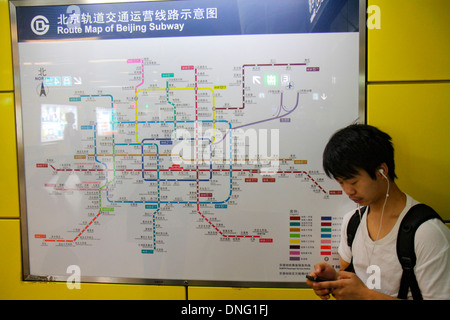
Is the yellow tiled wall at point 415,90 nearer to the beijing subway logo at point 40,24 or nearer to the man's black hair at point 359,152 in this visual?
the man's black hair at point 359,152

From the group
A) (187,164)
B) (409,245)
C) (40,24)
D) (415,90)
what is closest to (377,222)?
(409,245)

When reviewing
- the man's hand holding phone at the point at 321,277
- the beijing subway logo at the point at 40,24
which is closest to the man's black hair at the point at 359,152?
the man's hand holding phone at the point at 321,277

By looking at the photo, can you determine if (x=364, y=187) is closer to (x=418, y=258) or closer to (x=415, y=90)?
(x=418, y=258)

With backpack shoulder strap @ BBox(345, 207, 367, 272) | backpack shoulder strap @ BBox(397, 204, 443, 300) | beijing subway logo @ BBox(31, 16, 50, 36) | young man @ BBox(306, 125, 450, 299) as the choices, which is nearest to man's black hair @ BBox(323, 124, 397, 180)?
young man @ BBox(306, 125, 450, 299)

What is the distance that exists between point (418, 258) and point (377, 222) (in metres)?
0.20

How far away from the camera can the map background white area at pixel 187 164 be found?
1.44m

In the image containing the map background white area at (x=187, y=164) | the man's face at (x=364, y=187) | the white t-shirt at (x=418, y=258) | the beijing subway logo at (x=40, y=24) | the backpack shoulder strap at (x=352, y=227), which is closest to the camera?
the white t-shirt at (x=418, y=258)

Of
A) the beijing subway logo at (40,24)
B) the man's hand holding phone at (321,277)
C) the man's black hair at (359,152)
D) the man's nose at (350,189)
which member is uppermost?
the beijing subway logo at (40,24)

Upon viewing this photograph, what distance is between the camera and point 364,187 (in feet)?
3.66

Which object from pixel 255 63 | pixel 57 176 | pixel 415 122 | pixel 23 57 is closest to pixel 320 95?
pixel 255 63

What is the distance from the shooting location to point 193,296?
4.96 ft

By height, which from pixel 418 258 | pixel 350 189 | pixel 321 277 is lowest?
pixel 321 277

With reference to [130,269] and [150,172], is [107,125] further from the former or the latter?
[130,269]

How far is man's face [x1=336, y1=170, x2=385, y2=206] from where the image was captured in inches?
43.4
